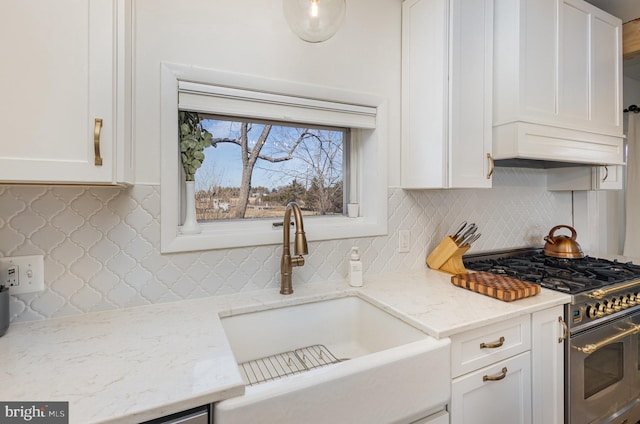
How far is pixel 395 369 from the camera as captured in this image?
2.94 feet

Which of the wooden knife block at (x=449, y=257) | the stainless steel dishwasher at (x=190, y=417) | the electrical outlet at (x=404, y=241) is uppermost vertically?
the electrical outlet at (x=404, y=241)

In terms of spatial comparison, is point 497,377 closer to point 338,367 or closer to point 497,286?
point 497,286

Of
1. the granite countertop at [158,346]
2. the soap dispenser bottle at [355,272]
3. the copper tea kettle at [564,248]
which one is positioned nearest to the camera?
the granite countertop at [158,346]

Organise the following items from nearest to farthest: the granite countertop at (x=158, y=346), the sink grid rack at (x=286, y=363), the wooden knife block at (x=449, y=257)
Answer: the granite countertop at (x=158, y=346), the sink grid rack at (x=286, y=363), the wooden knife block at (x=449, y=257)

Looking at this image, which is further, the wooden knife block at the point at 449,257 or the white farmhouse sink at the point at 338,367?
the wooden knife block at the point at 449,257

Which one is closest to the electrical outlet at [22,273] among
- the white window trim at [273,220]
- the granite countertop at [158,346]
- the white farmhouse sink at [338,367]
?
the granite countertop at [158,346]

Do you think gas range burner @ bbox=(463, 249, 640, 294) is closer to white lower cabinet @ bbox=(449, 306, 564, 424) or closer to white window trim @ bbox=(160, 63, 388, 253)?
white lower cabinet @ bbox=(449, 306, 564, 424)

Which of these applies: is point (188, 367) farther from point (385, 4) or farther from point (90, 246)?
point (385, 4)

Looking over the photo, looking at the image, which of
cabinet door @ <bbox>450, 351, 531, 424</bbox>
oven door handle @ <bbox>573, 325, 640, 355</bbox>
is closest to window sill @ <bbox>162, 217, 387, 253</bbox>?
cabinet door @ <bbox>450, 351, 531, 424</bbox>

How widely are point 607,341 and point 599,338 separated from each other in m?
0.06

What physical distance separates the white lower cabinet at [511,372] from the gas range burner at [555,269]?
25cm

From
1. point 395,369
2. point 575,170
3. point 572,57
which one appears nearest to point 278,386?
point 395,369

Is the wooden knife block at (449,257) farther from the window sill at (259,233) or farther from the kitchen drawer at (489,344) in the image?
the kitchen drawer at (489,344)

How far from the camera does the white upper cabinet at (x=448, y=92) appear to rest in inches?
56.7
